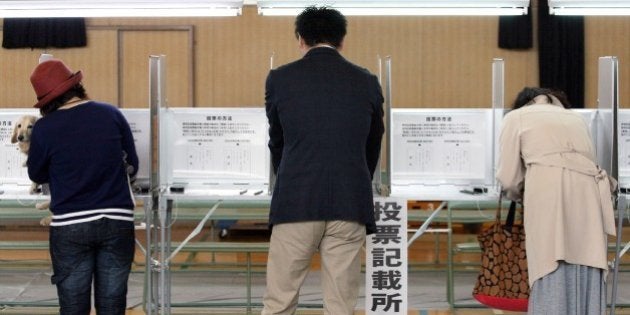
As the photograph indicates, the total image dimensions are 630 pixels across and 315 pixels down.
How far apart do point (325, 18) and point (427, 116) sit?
1176 millimetres

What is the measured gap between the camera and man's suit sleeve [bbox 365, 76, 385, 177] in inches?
102

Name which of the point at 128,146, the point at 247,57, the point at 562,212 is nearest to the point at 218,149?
the point at 128,146

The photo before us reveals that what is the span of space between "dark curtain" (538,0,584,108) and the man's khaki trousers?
5.67 m

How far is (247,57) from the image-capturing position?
8016 mm

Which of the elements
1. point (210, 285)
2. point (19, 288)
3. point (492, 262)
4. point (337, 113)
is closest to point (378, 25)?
point (210, 285)

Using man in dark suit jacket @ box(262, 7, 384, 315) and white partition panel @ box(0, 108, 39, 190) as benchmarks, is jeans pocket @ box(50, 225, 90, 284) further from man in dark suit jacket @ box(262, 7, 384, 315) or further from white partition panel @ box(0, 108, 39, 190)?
white partition panel @ box(0, 108, 39, 190)

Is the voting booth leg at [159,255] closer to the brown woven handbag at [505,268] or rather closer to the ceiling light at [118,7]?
the ceiling light at [118,7]

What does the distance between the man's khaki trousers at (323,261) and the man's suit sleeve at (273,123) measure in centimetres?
24

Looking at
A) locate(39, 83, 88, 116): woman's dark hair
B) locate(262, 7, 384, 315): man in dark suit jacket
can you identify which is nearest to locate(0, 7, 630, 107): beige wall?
locate(39, 83, 88, 116): woman's dark hair

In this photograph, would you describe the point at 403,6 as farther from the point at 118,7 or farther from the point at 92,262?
the point at 92,262

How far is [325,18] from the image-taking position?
2.60m

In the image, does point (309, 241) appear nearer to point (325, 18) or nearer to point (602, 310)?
point (325, 18)

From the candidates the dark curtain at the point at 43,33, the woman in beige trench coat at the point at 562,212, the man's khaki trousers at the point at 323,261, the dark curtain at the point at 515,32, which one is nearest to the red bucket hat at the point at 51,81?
the man's khaki trousers at the point at 323,261

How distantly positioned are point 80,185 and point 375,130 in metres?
1.01
